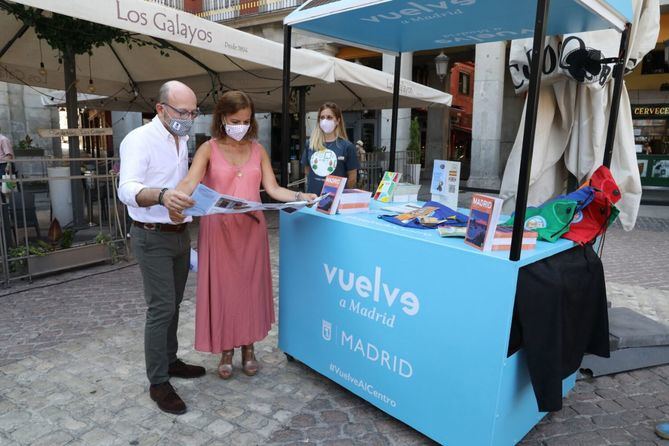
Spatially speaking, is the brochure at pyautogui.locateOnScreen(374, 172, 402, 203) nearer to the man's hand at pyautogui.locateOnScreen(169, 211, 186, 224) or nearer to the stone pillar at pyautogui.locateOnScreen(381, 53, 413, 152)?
the man's hand at pyautogui.locateOnScreen(169, 211, 186, 224)

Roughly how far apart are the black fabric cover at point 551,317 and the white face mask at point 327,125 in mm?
2746

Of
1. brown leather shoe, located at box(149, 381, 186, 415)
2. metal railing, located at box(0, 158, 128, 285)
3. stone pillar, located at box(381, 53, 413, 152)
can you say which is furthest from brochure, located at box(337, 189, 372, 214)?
stone pillar, located at box(381, 53, 413, 152)

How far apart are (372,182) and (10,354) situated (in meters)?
9.13

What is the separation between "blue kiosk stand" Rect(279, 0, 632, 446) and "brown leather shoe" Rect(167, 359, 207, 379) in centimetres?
63

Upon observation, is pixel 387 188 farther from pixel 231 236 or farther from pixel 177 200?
pixel 177 200

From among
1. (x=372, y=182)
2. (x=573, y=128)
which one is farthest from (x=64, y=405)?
(x=372, y=182)

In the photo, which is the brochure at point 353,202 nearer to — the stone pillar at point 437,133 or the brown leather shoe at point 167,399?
the brown leather shoe at point 167,399

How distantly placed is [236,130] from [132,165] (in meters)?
0.65

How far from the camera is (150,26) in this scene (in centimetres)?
455

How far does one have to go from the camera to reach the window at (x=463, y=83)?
19.4m

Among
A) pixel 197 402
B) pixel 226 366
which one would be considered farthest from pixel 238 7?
pixel 197 402

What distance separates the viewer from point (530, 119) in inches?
81.0

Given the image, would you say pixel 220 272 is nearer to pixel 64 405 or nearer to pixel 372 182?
pixel 64 405

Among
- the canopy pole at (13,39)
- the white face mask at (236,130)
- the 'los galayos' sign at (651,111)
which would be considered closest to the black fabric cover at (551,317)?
the white face mask at (236,130)
